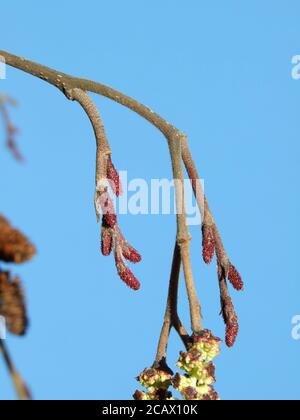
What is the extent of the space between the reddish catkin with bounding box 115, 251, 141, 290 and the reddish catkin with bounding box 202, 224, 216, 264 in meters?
0.28

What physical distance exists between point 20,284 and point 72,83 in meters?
1.62

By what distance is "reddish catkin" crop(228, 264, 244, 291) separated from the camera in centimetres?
249

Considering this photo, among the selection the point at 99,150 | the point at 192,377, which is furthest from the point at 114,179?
the point at 192,377

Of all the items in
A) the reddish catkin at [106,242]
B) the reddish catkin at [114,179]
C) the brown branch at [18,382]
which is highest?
the reddish catkin at [114,179]

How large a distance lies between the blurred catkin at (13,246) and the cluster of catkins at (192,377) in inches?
35.4

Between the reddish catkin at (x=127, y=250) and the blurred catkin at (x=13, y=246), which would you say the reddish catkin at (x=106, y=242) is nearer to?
the reddish catkin at (x=127, y=250)

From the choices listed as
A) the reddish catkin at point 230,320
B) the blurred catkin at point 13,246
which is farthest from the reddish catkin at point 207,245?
the blurred catkin at point 13,246

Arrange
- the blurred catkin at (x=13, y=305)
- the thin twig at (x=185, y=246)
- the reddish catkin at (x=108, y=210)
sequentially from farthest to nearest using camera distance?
1. the reddish catkin at (x=108, y=210)
2. the thin twig at (x=185, y=246)
3. the blurred catkin at (x=13, y=305)

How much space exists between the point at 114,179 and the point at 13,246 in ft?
4.29

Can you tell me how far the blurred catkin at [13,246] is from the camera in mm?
1033

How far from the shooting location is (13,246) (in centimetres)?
108

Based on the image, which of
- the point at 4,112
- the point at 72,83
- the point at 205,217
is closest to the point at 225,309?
the point at 205,217

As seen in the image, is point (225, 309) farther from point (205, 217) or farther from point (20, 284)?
point (20, 284)
